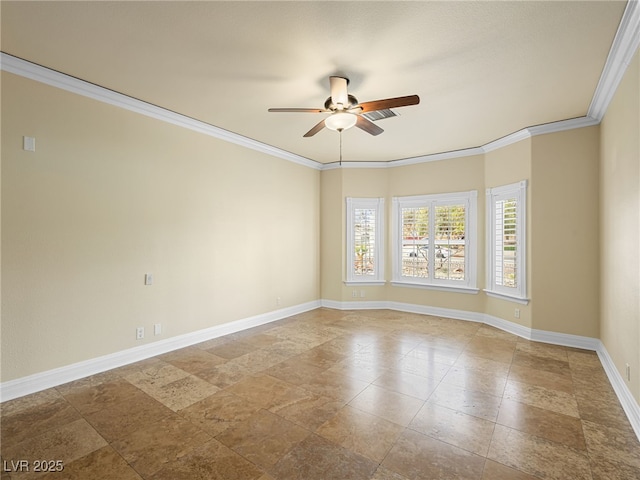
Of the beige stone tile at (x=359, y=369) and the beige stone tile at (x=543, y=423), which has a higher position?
the beige stone tile at (x=359, y=369)

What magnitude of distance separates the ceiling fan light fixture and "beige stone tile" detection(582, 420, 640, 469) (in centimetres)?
327

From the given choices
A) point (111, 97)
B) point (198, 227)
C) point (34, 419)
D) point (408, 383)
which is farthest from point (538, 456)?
point (111, 97)

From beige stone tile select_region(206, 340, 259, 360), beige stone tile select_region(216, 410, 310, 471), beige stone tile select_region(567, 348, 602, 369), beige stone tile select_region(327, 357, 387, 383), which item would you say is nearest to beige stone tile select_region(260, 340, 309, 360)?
beige stone tile select_region(206, 340, 259, 360)

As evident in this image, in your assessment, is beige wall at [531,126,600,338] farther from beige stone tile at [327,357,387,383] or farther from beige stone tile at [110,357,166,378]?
beige stone tile at [110,357,166,378]

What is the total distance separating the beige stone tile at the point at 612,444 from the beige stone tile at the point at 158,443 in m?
2.84

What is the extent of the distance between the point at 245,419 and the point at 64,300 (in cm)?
227

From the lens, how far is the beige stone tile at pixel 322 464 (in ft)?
6.68

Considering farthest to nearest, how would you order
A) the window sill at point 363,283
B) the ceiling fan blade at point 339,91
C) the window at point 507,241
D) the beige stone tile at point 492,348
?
the window sill at point 363,283 → the window at point 507,241 → the beige stone tile at point 492,348 → the ceiling fan blade at point 339,91

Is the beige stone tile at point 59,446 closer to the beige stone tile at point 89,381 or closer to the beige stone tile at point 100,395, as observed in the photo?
the beige stone tile at point 100,395

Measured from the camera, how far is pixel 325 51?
2.77 meters

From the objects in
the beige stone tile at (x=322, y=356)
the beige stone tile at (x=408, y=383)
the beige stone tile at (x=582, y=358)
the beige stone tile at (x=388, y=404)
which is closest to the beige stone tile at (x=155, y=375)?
the beige stone tile at (x=322, y=356)

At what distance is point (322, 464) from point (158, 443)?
4.01ft

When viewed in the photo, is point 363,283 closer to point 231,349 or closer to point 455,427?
point 231,349

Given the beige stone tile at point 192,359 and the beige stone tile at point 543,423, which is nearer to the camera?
the beige stone tile at point 543,423
